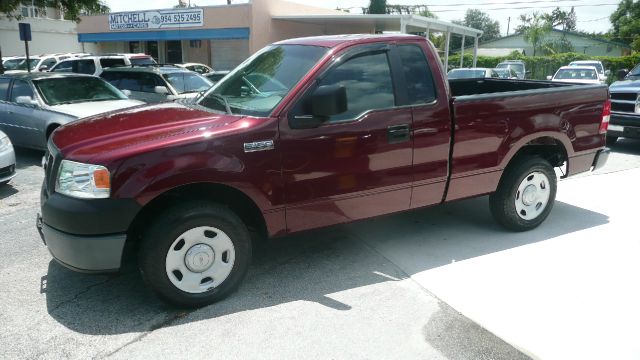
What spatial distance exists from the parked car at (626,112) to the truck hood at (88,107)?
8706 millimetres

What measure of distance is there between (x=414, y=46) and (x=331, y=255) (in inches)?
79.5

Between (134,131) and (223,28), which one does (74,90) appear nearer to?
(134,131)

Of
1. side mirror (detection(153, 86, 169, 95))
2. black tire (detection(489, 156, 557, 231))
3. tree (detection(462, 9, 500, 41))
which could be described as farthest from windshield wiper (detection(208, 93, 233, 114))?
tree (detection(462, 9, 500, 41))

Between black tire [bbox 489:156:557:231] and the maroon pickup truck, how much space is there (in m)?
0.02

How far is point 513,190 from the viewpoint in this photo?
495cm

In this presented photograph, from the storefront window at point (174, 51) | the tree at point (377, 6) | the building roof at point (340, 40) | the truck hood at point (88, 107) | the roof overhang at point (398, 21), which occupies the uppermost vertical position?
the tree at point (377, 6)

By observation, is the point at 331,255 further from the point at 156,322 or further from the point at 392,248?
the point at 156,322

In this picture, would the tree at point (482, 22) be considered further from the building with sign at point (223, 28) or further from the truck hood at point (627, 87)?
the truck hood at point (627, 87)

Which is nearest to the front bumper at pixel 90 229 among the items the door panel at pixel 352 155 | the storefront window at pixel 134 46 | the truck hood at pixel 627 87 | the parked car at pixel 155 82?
the door panel at pixel 352 155

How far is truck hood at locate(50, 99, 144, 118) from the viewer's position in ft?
26.0

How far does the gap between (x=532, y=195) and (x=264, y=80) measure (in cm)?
298

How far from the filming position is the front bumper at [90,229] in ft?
10.5

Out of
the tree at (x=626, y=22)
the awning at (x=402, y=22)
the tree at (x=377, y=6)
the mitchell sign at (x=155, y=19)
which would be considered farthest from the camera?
the tree at (x=626, y=22)

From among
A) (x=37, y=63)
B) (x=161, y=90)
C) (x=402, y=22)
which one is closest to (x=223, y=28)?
(x=37, y=63)
